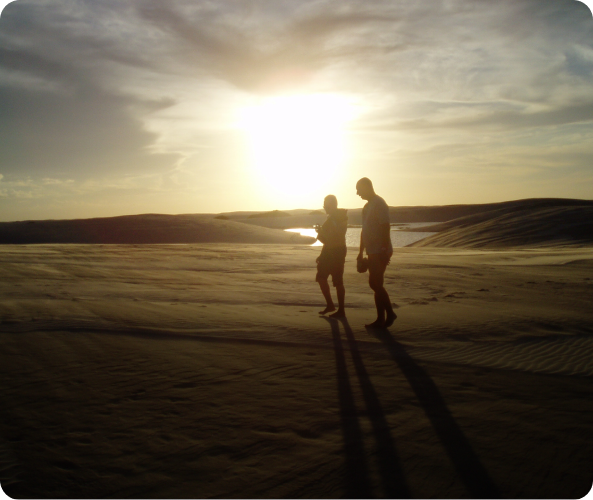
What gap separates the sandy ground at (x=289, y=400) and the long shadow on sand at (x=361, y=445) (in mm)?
12

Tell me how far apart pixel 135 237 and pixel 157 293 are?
3064 cm

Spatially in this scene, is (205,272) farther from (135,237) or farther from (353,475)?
(135,237)

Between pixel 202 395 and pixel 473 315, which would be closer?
pixel 202 395

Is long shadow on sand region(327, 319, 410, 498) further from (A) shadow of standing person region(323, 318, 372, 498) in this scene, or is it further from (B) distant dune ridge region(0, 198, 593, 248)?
(B) distant dune ridge region(0, 198, 593, 248)

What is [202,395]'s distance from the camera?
3.74 m

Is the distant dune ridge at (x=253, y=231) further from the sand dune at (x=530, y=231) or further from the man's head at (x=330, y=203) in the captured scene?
the man's head at (x=330, y=203)

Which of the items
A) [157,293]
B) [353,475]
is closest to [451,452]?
[353,475]

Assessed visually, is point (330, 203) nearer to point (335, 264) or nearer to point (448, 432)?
point (335, 264)

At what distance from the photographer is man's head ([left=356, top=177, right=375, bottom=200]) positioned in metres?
6.21

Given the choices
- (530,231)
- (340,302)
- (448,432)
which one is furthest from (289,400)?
(530,231)

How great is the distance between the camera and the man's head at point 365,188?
6.21 meters

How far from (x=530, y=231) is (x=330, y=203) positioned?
27.7 meters

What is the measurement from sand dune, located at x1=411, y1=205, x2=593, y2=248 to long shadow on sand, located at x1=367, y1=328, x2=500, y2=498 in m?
25.9

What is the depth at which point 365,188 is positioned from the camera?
622 cm
